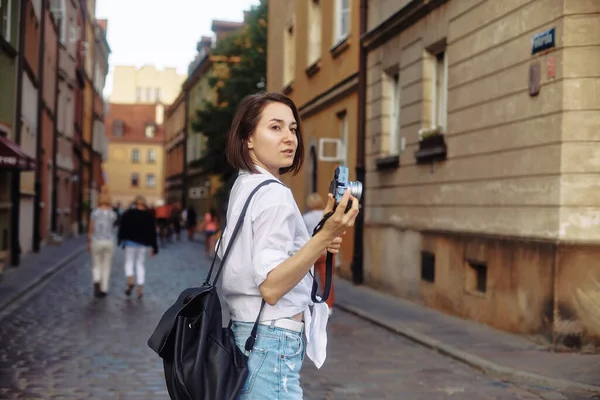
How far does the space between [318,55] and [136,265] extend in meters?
9.56

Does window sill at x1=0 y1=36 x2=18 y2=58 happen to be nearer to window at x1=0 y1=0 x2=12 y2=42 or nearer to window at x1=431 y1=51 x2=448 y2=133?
window at x1=0 y1=0 x2=12 y2=42

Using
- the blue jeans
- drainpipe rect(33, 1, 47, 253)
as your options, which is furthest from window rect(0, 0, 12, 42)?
the blue jeans

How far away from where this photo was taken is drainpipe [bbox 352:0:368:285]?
17391mm

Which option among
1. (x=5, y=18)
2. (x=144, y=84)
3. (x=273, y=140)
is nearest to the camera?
(x=273, y=140)

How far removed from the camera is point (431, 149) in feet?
43.9

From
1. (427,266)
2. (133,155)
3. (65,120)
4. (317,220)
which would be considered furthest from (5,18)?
(133,155)

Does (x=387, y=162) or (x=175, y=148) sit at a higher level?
(x=175, y=148)

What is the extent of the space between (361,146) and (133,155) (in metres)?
79.0

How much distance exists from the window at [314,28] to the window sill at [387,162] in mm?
6891

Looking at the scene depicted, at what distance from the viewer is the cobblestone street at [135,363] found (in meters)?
7.12

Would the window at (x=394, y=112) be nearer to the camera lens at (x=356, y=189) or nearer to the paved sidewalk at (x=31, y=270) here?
the paved sidewalk at (x=31, y=270)

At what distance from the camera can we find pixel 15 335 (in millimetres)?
10203

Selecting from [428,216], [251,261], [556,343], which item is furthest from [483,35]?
[251,261]

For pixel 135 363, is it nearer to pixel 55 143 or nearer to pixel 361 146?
pixel 361 146
